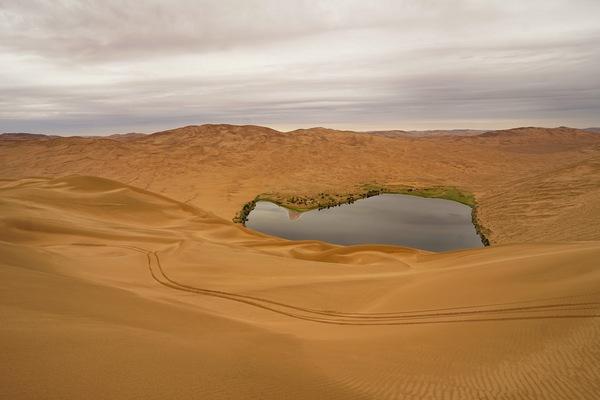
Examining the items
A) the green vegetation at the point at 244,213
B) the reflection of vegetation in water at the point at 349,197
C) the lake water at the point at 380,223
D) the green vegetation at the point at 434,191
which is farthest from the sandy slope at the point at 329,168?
the lake water at the point at 380,223

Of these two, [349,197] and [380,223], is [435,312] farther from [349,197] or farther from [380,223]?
[349,197]

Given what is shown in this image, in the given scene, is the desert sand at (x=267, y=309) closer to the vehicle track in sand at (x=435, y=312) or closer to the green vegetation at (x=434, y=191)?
the vehicle track in sand at (x=435, y=312)

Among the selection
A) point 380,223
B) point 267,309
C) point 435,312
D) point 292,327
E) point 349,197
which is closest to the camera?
point 292,327

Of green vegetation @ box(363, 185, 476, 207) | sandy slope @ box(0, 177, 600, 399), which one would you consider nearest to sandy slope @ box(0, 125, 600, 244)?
green vegetation @ box(363, 185, 476, 207)

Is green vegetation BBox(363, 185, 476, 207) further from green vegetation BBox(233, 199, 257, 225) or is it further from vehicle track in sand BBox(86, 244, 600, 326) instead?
vehicle track in sand BBox(86, 244, 600, 326)

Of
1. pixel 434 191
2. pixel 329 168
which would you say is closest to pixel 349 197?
pixel 434 191

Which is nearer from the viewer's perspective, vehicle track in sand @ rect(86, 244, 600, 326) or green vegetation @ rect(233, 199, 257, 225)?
vehicle track in sand @ rect(86, 244, 600, 326)

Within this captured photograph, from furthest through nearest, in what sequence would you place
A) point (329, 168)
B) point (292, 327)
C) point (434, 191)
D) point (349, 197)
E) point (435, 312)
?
point (329, 168)
point (434, 191)
point (349, 197)
point (435, 312)
point (292, 327)
